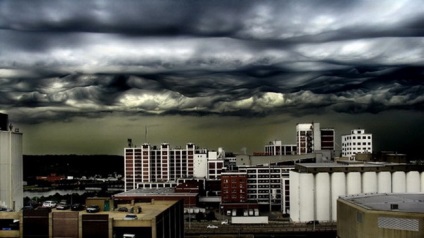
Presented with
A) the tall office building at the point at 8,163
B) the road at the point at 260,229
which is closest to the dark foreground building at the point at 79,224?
the tall office building at the point at 8,163

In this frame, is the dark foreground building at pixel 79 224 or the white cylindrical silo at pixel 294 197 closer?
the dark foreground building at pixel 79 224

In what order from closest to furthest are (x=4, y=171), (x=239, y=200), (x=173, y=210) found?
(x=173, y=210) < (x=4, y=171) < (x=239, y=200)

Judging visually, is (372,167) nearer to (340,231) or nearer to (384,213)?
(340,231)

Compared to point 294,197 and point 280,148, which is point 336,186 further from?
point 280,148

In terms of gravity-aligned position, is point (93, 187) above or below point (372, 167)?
below

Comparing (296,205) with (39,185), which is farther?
(39,185)

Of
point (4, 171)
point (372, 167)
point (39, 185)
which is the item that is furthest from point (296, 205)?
point (39, 185)

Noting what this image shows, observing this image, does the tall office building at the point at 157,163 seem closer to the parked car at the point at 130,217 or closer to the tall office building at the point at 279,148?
the tall office building at the point at 279,148

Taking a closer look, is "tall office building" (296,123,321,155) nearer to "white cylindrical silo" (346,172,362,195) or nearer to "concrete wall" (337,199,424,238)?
"white cylindrical silo" (346,172,362,195)
